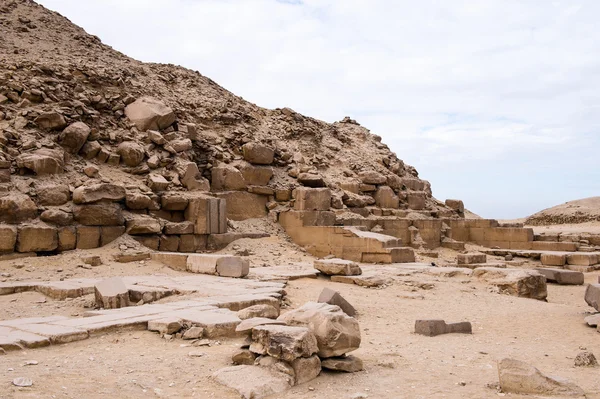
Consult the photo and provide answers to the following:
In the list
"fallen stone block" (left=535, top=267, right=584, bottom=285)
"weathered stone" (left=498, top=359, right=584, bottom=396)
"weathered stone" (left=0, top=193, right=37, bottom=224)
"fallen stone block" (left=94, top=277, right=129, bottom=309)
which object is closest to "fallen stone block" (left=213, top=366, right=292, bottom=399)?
"weathered stone" (left=498, top=359, right=584, bottom=396)

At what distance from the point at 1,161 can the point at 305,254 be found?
7.52 m

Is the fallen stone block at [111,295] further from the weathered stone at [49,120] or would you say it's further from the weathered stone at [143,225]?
the weathered stone at [49,120]

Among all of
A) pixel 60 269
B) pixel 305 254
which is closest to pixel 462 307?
pixel 305 254

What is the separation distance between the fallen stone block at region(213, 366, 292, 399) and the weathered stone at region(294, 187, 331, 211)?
11076 mm

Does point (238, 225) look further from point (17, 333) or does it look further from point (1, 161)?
point (17, 333)

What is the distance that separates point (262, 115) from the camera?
21.2 metres

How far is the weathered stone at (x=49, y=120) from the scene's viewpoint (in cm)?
1270

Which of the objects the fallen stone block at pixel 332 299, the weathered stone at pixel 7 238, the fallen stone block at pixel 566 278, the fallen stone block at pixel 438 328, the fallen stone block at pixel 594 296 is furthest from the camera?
the fallen stone block at pixel 566 278

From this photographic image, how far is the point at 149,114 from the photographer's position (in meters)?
14.9

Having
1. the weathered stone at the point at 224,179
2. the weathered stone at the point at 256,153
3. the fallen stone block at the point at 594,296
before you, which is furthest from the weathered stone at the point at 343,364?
the weathered stone at the point at 256,153

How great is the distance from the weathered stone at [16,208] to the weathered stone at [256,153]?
7.04 m

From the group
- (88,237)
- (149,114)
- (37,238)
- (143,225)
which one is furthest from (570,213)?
(37,238)

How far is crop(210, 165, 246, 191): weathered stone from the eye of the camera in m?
15.5

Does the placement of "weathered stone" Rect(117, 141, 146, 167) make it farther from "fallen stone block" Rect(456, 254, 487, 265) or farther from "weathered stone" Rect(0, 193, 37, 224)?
"fallen stone block" Rect(456, 254, 487, 265)
